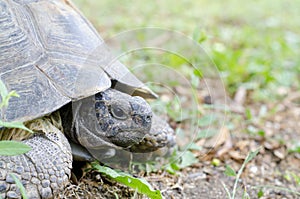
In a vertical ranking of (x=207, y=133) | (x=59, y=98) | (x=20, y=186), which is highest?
(x=59, y=98)

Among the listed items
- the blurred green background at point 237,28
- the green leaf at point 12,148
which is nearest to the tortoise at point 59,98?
the green leaf at point 12,148

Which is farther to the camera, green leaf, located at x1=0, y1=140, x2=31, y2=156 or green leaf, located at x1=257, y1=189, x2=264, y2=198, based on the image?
green leaf, located at x1=257, y1=189, x2=264, y2=198

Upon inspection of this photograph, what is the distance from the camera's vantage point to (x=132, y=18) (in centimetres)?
688

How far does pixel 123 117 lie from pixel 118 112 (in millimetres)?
37

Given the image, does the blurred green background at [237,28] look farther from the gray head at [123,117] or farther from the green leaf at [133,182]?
the green leaf at [133,182]

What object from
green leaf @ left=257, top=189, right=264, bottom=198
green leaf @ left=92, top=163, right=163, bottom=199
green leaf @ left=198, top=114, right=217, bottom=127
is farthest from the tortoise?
green leaf @ left=198, top=114, right=217, bottom=127

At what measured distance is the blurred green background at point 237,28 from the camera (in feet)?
16.6

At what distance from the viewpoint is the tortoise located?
7.61 feet

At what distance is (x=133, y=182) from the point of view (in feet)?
8.27

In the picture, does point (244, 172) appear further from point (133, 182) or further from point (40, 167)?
point (40, 167)

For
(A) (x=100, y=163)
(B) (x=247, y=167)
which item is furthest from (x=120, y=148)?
(B) (x=247, y=167)

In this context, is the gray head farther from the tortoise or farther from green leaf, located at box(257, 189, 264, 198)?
green leaf, located at box(257, 189, 264, 198)

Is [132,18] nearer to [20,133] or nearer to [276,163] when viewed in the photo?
[276,163]

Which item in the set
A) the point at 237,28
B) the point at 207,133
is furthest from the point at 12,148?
the point at 237,28
